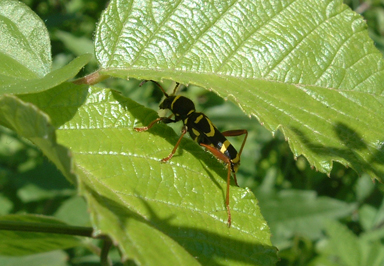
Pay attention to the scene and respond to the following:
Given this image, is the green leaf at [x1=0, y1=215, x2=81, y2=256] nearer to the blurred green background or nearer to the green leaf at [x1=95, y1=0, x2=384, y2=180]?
the blurred green background

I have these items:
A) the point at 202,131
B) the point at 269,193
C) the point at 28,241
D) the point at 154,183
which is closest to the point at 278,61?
the point at 202,131

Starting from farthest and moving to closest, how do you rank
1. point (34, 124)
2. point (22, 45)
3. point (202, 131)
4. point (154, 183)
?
point (202, 131), point (22, 45), point (154, 183), point (34, 124)

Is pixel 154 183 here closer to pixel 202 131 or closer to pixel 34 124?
pixel 34 124

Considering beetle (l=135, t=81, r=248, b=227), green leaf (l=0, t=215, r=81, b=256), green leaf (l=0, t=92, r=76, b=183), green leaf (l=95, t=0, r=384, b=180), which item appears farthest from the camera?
beetle (l=135, t=81, r=248, b=227)

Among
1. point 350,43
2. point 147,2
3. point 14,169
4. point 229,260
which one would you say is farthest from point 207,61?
point 14,169

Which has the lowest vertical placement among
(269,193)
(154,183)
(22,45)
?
(269,193)

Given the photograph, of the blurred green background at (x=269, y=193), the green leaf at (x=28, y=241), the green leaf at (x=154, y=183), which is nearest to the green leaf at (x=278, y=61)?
the green leaf at (x=154, y=183)

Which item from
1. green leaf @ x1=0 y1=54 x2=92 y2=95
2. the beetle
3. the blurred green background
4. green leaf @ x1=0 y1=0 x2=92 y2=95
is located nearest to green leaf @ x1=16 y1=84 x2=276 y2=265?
green leaf @ x1=0 y1=54 x2=92 y2=95

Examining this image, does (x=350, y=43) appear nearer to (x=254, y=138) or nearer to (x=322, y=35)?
(x=322, y=35)

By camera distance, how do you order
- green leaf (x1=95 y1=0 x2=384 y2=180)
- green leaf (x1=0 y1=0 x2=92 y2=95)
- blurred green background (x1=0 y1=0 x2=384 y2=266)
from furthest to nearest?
1. blurred green background (x1=0 y1=0 x2=384 y2=266)
2. green leaf (x1=95 y1=0 x2=384 y2=180)
3. green leaf (x1=0 y1=0 x2=92 y2=95)
